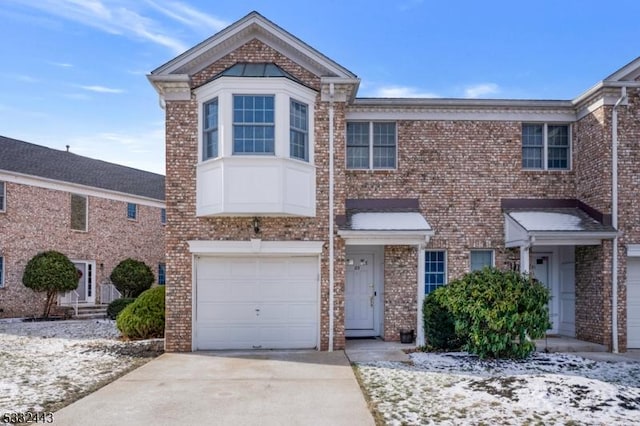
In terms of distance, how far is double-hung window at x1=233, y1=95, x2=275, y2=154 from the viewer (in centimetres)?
1151

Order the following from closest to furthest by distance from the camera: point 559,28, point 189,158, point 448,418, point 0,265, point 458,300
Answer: point 448,418 < point 458,300 < point 189,158 < point 559,28 < point 0,265

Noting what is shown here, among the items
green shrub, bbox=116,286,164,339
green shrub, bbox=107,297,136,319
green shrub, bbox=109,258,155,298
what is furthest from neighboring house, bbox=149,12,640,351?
green shrub, bbox=109,258,155,298

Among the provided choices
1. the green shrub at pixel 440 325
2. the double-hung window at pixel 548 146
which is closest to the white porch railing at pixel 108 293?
the green shrub at pixel 440 325

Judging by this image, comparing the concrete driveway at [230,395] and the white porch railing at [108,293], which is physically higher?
the concrete driveway at [230,395]

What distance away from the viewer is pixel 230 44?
1223 cm

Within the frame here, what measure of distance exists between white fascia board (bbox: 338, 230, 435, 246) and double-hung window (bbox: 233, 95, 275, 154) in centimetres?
270

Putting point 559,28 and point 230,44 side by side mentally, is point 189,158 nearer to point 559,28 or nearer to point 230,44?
point 230,44

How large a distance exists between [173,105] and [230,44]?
1.98 m

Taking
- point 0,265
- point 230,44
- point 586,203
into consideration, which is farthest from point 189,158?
point 0,265

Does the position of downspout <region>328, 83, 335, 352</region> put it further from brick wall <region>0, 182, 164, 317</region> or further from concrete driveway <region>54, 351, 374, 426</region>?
brick wall <region>0, 182, 164, 317</region>

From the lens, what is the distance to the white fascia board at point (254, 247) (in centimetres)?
1184

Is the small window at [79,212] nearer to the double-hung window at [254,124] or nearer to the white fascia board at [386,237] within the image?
the double-hung window at [254,124]

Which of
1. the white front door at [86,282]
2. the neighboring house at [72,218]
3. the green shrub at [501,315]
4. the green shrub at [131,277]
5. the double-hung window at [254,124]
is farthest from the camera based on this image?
the green shrub at [131,277]

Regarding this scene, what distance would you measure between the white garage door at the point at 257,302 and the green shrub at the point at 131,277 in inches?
525
